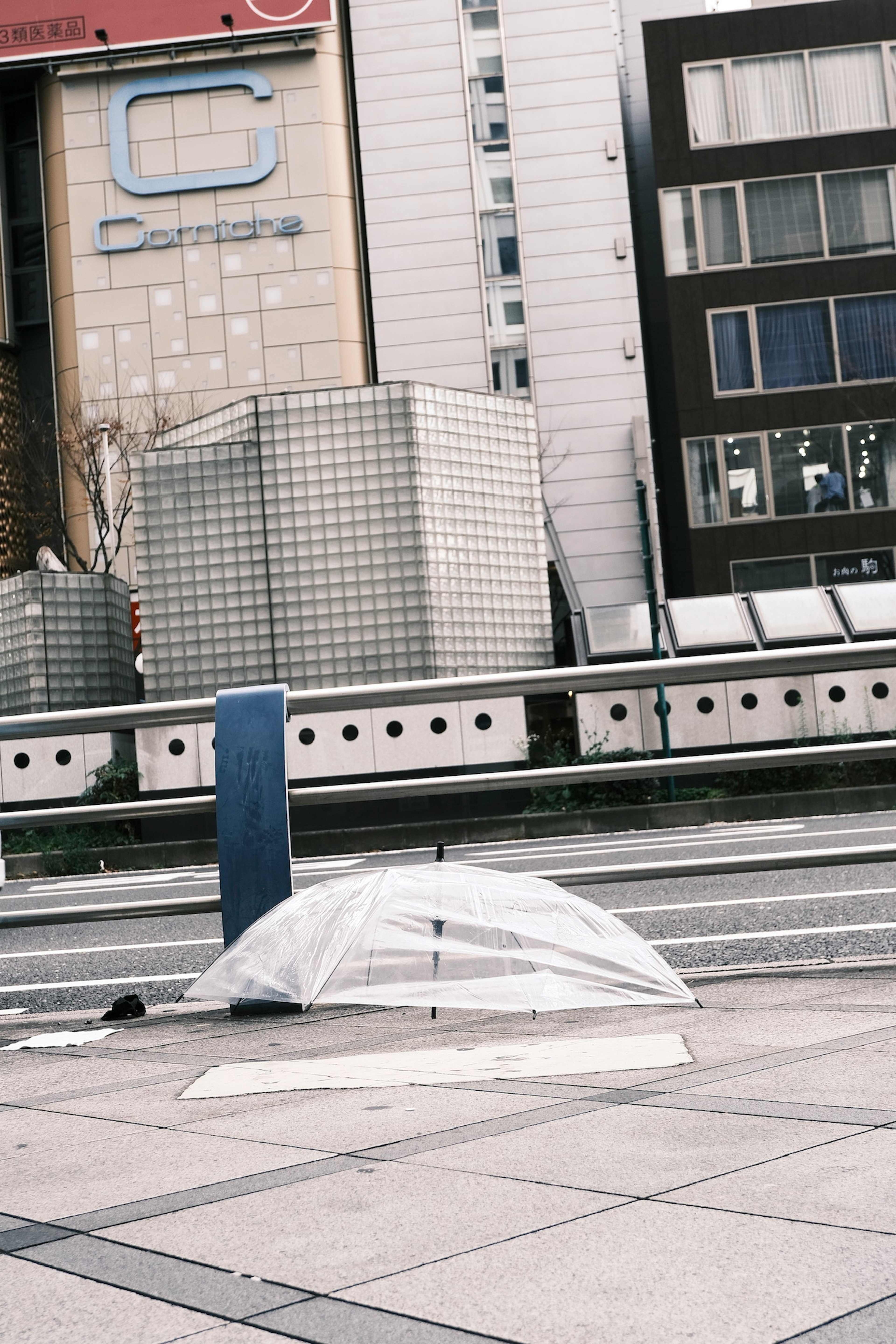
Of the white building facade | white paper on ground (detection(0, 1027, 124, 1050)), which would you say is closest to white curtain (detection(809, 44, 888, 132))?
the white building facade

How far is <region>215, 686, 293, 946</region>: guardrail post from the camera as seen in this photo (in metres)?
4.38

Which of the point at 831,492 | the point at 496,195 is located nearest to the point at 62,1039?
the point at 831,492

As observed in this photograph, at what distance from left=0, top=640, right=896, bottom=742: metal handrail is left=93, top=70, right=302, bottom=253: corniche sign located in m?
33.5

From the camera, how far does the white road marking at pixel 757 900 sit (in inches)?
295

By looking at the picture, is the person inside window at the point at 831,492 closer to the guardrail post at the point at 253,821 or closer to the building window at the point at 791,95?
the building window at the point at 791,95

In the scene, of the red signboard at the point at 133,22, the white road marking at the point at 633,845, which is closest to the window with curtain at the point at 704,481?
the red signboard at the point at 133,22

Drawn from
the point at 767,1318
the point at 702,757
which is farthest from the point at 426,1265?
the point at 702,757

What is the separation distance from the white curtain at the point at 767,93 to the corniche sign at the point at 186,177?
36.9 feet

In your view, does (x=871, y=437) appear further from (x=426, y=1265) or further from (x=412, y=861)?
(x=426, y=1265)

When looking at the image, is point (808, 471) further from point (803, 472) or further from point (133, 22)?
point (133, 22)

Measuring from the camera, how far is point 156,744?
20.7 metres

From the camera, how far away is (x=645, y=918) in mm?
7445

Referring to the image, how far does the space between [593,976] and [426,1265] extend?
6.34ft

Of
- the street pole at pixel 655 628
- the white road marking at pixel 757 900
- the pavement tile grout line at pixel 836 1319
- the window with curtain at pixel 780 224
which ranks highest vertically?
the window with curtain at pixel 780 224
